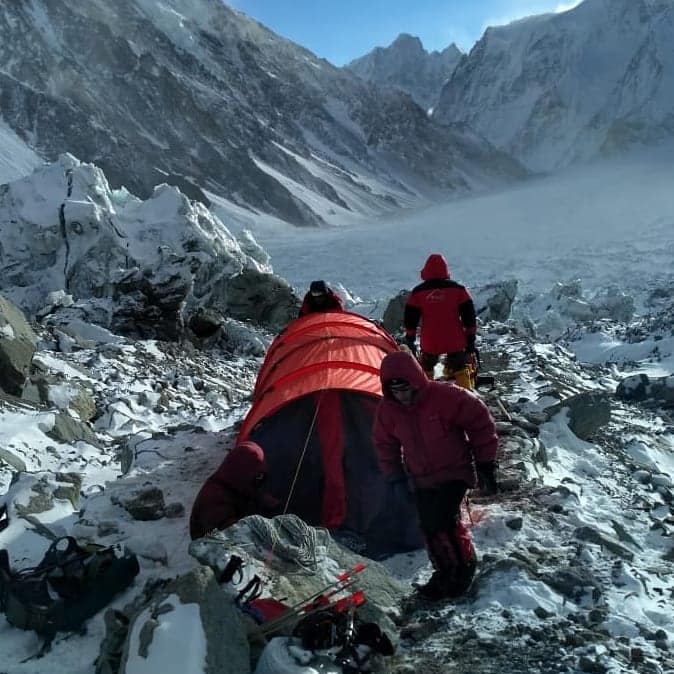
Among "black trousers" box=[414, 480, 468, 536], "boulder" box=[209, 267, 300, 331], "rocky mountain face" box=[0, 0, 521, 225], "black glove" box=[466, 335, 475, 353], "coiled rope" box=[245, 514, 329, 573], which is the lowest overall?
"boulder" box=[209, 267, 300, 331]

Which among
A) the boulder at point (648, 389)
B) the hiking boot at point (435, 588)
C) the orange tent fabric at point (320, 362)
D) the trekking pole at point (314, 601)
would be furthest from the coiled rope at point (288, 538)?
the boulder at point (648, 389)

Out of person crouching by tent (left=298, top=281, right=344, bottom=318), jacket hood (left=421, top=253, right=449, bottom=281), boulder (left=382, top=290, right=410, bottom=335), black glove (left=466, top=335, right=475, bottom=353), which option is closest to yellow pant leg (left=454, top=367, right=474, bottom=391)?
black glove (left=466, top=335, right=475, bottom=353)

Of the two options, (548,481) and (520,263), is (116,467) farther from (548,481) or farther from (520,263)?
(520,263)

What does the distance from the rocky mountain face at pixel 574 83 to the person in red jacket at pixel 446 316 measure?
14144 centimetres

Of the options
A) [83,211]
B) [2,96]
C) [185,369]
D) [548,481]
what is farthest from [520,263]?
[2,96]

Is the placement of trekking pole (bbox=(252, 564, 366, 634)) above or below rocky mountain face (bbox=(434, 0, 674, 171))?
below

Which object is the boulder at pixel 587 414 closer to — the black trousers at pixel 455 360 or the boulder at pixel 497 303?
the black trousers at pixel 455 360

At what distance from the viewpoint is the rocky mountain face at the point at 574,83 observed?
138500 millimetres

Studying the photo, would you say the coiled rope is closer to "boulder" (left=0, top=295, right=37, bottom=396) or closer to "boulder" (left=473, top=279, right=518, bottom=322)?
"boulder" (left=0, top=295, right=37, bottom=396)

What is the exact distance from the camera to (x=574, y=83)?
152125 millimetres

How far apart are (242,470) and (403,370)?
142 cm

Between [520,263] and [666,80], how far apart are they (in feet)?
386

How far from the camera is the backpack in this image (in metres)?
3.49

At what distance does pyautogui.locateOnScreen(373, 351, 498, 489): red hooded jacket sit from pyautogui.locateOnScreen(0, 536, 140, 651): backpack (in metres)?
1.74
